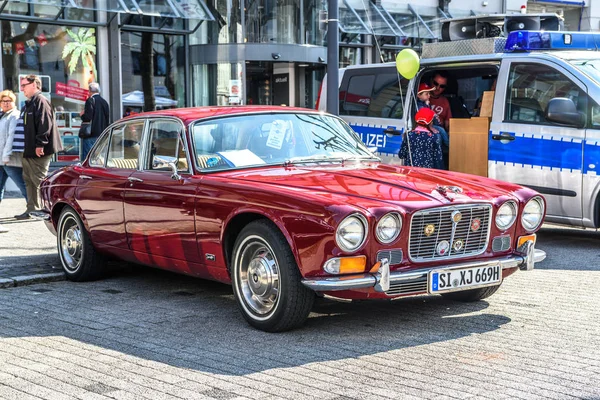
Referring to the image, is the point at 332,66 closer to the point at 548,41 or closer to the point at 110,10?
the point at 548,41

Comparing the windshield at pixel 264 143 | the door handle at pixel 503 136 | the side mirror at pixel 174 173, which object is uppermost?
the windshield at pixel 264 143

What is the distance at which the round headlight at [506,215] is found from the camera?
20.2 feet

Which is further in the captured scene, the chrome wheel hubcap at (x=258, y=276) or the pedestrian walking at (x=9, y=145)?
the pedestrian walking at (x=9, y=145)

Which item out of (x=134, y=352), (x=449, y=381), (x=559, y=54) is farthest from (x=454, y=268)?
(x=559, y=54)

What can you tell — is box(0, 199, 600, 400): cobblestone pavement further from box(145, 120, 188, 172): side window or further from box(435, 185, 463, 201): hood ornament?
box(145, 120, 188, 172): side window

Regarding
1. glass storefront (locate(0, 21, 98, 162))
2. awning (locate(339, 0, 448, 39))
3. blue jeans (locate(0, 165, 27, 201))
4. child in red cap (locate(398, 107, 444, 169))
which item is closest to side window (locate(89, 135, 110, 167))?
child in red cap (locate(398, 107, 444, 169))

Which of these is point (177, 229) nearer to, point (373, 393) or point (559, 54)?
point (373, 393)

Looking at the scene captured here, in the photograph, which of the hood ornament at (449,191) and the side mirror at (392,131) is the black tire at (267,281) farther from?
the side mirror at (392,131)

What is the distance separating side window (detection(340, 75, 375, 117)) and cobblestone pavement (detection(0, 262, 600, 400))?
4829mm

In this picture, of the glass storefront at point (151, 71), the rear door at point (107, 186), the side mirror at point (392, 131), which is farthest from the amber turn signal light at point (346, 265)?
the glass storefront at point (151, 71)

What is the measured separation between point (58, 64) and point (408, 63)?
9.12 m

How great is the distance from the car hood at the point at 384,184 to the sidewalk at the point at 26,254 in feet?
8.50

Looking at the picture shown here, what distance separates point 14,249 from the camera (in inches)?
381

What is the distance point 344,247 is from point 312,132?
187cm
